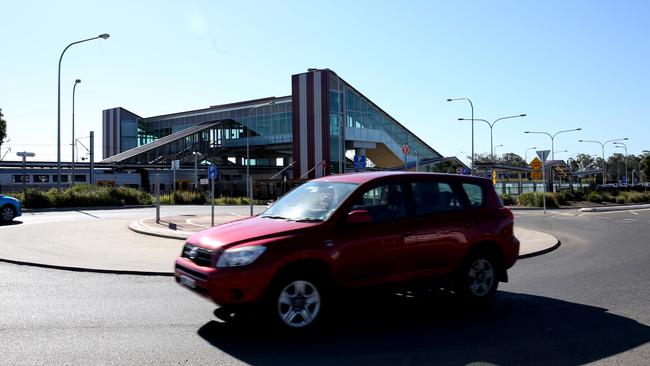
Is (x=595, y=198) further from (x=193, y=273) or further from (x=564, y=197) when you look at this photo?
(x=193, y=273)

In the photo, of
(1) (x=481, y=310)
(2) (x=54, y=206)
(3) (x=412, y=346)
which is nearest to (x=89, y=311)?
(3) (x=412, y=346)

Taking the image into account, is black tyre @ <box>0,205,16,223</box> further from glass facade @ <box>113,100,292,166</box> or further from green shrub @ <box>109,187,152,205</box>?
glass facade @ <box>113,100,292,166</box>

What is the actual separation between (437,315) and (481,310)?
711 mm

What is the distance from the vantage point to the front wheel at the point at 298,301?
5.80 metres

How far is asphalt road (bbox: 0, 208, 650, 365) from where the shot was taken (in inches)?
205

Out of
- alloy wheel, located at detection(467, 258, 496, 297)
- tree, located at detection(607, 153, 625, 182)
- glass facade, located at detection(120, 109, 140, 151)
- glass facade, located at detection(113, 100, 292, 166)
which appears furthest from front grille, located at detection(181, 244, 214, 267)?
tree, located at detection(607, 153, 625, 182)

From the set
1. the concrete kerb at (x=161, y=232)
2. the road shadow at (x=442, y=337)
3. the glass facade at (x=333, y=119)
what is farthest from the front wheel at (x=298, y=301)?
the glass facade at (x=333, y=119)

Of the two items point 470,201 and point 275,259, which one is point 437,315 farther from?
point 275,259

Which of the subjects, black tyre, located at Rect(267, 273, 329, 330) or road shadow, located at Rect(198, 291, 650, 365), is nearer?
road shadow, located at Rect(198, 291, 650, 365)

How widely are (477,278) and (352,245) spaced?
2.20 m

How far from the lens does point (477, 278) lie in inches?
294

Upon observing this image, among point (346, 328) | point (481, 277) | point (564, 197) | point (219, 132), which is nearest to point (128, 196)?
point (564, 197)

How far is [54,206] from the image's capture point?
31375 mm

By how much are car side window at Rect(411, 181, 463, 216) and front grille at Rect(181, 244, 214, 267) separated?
257 centimetres
